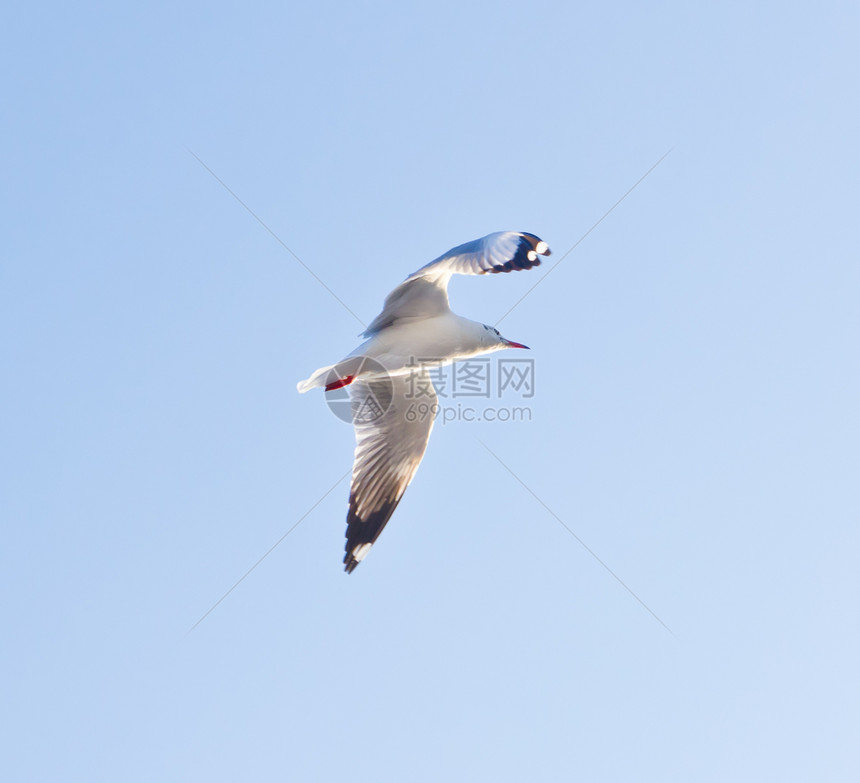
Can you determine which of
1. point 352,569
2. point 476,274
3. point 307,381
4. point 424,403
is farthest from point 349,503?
point 476,274

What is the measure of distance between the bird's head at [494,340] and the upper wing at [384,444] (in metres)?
0.62

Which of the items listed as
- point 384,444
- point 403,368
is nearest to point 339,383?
point 403,368

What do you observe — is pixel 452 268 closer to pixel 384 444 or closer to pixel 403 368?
pixel 403 368

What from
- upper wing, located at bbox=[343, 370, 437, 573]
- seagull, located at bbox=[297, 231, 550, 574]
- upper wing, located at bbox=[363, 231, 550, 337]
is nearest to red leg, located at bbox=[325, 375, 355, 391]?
seagull, located at bbox=[297, 231, 550, 574]

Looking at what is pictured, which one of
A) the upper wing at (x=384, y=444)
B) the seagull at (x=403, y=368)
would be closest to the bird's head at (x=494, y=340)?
the seagull at (x=403, y=368)

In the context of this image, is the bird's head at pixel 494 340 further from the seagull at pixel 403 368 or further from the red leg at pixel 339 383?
the red leg at pixel 339 383

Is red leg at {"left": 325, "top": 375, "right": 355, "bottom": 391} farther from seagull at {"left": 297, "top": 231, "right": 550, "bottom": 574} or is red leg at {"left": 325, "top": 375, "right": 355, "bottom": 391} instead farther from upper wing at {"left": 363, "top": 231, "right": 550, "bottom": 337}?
upper wing at {"left": 363, "top": 231, "right": 550, "bottom": 337}

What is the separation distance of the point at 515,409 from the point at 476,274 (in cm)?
237

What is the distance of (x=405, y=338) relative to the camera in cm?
588

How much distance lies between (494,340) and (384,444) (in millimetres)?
1188

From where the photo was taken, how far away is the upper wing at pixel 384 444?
6.52 metres

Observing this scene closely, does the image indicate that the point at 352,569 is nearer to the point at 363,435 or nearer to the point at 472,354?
the point at 363,435

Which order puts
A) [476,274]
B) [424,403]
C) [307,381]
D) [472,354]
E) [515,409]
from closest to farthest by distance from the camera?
[476,274]
[307,381]
[472,354]
[424,403]
[515,409]

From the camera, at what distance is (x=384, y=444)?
664 cm
